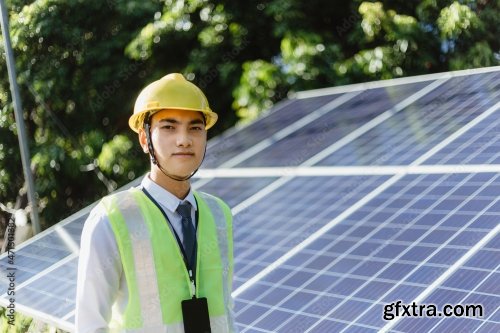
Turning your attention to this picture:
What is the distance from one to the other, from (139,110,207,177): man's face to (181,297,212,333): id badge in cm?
49

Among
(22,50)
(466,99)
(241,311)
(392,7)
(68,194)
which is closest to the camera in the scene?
(241,311)

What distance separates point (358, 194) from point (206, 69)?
22.7 ft

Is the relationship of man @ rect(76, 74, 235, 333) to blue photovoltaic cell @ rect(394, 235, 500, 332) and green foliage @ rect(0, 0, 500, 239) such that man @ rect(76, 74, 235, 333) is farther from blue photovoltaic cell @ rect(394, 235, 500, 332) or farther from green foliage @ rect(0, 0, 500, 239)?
green foliage @ rect(0, 0, 500, 239)

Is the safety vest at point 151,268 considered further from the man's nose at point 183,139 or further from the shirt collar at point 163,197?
the man's nose at point 183,139

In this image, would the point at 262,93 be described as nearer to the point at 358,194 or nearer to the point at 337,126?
the point at 337,126

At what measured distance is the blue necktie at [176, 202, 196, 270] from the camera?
2725 mm

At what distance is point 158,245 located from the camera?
2670 millimetres

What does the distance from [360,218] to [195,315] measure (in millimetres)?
2863

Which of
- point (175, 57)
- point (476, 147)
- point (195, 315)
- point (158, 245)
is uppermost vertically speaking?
point (175, 57)

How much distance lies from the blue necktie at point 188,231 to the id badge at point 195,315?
136mm

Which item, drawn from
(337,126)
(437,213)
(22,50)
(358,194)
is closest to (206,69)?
(22,50)

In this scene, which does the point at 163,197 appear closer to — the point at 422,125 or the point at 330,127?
the point at 422,125

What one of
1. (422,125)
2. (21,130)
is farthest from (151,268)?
(21,130)

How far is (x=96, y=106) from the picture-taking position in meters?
13.6
